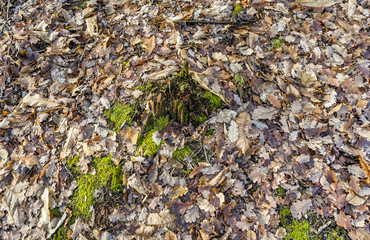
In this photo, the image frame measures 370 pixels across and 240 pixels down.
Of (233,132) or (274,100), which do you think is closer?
(233,132)

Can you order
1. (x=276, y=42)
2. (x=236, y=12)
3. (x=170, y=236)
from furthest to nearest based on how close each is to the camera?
(x=236, y=12) → (x=276, y=42) → (x=170, y=236)

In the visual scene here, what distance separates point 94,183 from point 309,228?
2.73 m

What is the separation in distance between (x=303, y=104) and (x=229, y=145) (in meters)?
1.36

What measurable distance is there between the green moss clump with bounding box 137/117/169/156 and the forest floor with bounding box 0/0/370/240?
0.06ft

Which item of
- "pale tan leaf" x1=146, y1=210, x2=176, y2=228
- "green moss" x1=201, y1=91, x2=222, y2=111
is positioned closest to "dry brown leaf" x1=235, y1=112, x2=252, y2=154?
"green moss" x1=201, y1=91, x2=222, y2=111

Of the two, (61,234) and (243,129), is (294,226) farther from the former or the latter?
(61,234)

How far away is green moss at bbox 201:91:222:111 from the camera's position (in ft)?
10.5

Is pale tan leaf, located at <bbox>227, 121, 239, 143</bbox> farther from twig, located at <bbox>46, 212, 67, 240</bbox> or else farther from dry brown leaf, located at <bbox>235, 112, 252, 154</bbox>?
twig, located at <bbox>46, 212, 67, 240</bbox>

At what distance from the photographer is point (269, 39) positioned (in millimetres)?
4051

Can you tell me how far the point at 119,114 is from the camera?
3402 millimetres

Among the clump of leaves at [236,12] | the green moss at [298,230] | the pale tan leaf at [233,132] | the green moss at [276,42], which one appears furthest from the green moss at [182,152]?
the clump of leaves at [236,12]

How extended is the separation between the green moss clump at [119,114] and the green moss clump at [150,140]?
0.33m

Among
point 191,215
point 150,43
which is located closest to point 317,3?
point 150,43

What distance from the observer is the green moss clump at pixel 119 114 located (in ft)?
10.9
